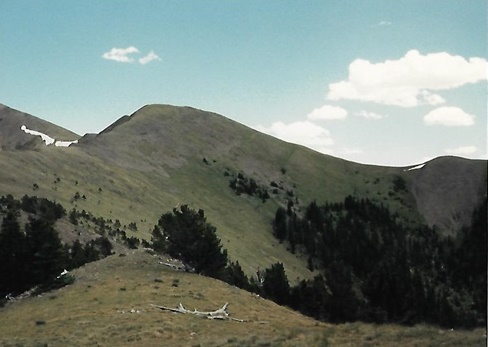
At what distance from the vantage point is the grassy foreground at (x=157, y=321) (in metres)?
20.9

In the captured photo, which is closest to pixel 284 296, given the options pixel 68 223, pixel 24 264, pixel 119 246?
pixel 119 246

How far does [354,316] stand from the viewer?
90.1 meters

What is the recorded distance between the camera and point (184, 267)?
5319 cm

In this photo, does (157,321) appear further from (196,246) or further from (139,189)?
(139,189)

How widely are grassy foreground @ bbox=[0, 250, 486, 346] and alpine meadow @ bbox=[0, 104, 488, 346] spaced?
0.45 ft

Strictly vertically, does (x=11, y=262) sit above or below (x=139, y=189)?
below

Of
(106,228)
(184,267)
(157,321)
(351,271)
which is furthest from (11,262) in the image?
(351,271)

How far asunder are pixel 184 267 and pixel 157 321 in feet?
77.6

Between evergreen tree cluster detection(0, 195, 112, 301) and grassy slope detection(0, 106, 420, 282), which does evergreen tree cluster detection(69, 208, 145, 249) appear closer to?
grassy slope detection(0, 106, 420, 282)

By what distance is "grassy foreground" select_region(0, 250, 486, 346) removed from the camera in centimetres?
2089

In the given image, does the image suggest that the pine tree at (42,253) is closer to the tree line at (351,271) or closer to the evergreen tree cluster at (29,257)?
the evergreen tree cluster at (29,257)

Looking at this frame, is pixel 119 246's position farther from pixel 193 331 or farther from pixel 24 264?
pixel 193 331

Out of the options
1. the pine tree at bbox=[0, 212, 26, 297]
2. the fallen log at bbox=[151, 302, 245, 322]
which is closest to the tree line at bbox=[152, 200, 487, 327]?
the fallen log at bbox=[151, 302, 245, 322]

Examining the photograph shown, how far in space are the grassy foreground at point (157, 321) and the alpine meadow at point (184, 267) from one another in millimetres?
139
